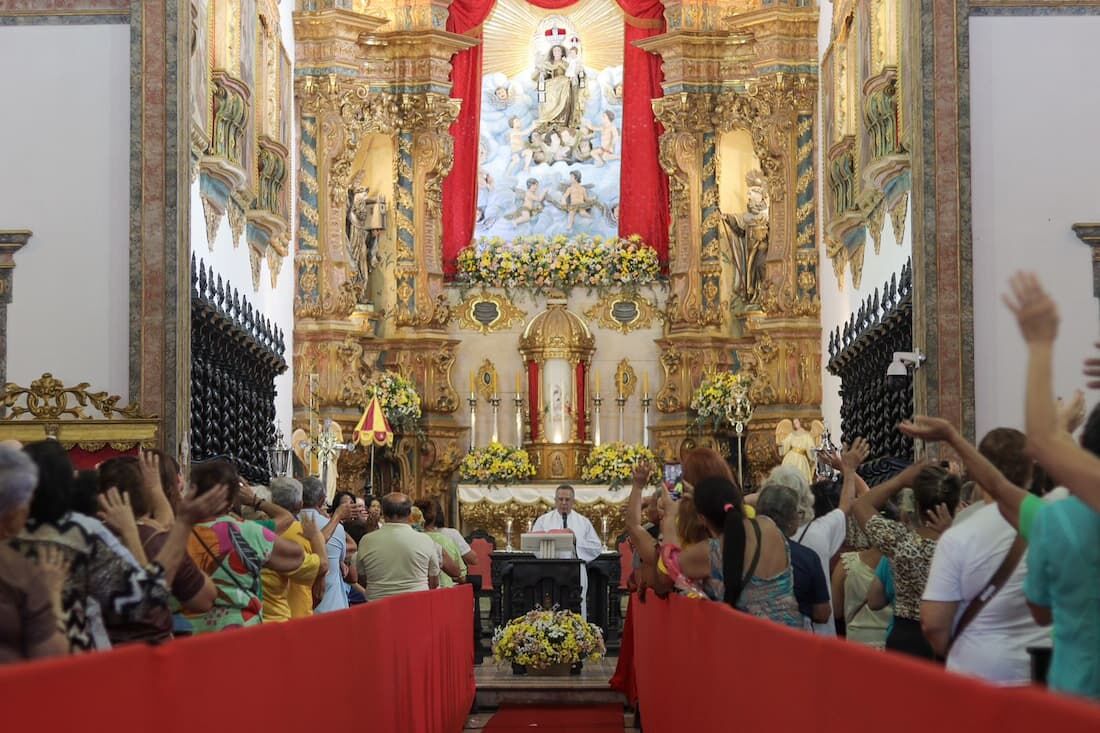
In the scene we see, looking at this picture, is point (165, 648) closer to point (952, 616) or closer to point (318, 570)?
point (952, 616)

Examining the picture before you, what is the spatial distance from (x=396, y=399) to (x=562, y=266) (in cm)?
331

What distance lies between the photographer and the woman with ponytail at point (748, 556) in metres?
7.38

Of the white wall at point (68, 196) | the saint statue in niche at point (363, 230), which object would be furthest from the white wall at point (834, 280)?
the white wall at point (68, 196)

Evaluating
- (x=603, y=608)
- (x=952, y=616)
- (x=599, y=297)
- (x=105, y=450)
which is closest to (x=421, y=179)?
(x=599, y=297)

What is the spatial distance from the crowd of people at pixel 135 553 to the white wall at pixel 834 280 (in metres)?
11.6

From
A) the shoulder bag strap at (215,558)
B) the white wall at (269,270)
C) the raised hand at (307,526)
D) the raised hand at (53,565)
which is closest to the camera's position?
the raised hand at (53,565)

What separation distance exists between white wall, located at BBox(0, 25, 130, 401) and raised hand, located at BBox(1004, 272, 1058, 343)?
42.9 ft

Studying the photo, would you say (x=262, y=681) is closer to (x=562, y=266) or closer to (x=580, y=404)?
(x=580, y=404)

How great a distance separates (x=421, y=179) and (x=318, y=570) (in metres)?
18.0

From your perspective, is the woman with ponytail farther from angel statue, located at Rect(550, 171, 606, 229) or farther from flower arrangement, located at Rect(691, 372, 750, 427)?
angel statue, located at Rect(550, 171, 606, 229)

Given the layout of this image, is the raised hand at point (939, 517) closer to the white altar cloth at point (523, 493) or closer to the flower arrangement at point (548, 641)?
the flower arrangement at point (548, 641)

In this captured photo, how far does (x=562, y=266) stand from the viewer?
2680 centimetres

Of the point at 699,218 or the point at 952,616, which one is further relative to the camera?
the point at 699,218

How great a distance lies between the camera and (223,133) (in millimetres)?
19156
